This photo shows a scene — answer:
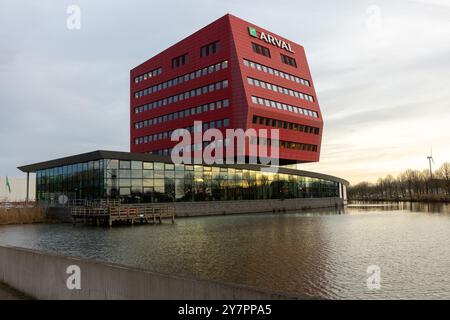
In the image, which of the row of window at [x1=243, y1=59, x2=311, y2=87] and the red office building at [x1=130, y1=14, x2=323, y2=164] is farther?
the row of window at [x1=243, y1=59, x2=311, y2=87]

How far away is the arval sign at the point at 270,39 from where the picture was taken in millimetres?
70412

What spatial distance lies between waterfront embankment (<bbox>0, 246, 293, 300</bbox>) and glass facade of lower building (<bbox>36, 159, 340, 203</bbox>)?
34989mm

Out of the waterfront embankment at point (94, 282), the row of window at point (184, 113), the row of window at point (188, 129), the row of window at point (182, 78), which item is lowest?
the waterfront embankment at point (94, 282)

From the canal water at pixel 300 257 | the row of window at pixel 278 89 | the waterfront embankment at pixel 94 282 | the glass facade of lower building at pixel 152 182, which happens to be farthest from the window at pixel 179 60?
the waterfront embankment at pixel 94 282

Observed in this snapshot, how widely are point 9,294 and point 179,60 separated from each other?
70067mm

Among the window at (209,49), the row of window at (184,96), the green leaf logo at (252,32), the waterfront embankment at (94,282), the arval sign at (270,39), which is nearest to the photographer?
the waterfront embankment at (94,282)

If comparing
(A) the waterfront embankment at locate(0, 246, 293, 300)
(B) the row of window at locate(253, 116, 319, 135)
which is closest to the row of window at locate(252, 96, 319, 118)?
(B) the row of window at locate(253, 116, 319, 135)

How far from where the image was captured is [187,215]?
51.2 meters

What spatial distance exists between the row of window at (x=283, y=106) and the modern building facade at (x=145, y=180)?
10.9m

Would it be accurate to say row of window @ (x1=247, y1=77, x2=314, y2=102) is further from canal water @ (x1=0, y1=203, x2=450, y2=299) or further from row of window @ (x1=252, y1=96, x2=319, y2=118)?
canal water @ (x1=0, y1=203, x2=450, y2=299)

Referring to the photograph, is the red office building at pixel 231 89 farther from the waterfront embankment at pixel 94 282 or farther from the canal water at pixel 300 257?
the waterfront embankment at pixel 94 282

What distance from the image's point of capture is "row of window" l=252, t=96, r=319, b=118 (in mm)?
66875
